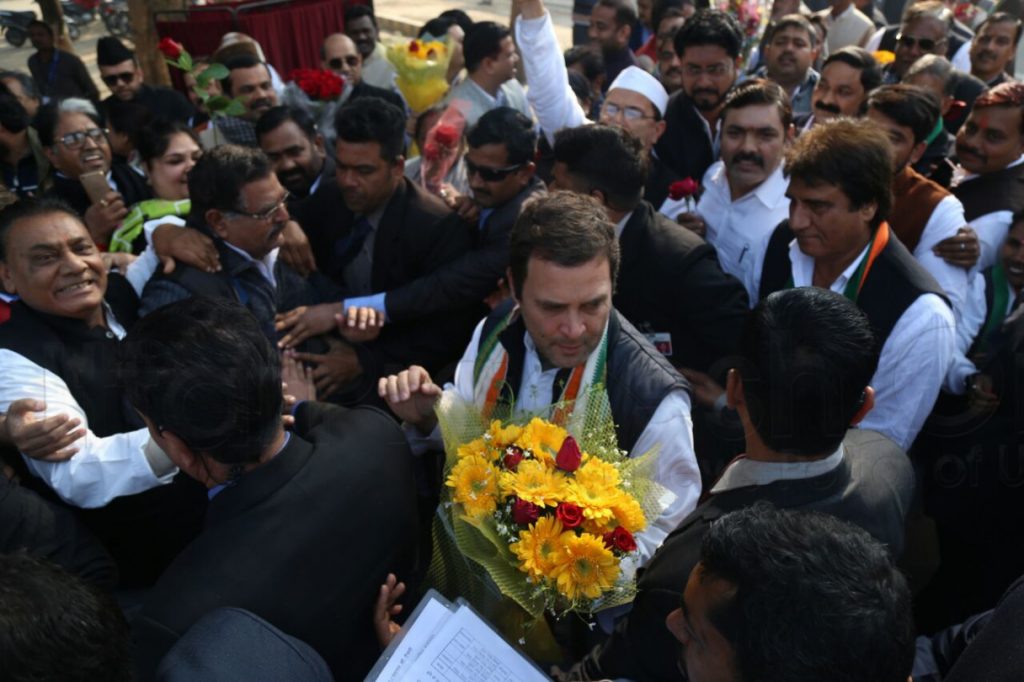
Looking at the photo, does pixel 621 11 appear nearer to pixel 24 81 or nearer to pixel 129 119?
pixel 129 119

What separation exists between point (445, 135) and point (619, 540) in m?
3.41

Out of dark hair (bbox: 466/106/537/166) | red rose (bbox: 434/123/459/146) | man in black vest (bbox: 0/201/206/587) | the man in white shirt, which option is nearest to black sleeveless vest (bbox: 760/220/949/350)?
the man in white shirt

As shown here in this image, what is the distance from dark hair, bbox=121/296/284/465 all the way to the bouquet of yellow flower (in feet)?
1.81

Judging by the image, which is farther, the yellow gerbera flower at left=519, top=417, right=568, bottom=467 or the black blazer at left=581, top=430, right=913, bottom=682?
the yellow gerbera flower at left=519, top=417, right=568, bottom=467

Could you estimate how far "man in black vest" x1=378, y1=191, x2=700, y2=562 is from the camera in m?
2.46

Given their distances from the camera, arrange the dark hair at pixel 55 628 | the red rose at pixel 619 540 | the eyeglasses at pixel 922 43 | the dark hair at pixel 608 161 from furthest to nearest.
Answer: the eyeglasses at pixel 922 43, the dark hair at pixel 608 161, the red rose at pixel 619 540, the dark hair at pixel 55 628

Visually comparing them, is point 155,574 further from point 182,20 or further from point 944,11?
point 182,20

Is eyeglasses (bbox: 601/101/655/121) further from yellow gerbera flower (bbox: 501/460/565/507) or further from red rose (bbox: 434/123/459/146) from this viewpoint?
yellow gerbera flower (bbox: 501/460/565/507)

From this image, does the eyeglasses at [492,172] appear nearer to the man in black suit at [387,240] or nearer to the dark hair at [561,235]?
the man in black suit at [387,240]

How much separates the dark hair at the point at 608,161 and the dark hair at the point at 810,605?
2188 mm

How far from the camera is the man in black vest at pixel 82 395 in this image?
8.23ft

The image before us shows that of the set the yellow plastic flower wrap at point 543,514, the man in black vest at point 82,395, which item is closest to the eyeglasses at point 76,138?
the man in black vest at point 82,395

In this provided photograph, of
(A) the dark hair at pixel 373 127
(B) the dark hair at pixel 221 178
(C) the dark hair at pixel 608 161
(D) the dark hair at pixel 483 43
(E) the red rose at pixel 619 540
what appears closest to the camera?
(E) the red rose at pixel 619 540

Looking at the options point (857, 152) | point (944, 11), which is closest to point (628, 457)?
point (857, 152)
